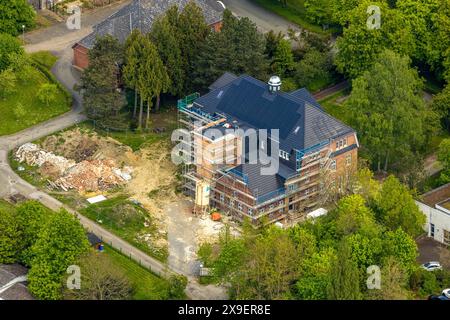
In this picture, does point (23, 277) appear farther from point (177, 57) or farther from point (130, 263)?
point (177, 57)

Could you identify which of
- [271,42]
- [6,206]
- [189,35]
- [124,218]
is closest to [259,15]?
[271,42]

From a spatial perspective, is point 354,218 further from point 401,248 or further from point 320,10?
point 320,10

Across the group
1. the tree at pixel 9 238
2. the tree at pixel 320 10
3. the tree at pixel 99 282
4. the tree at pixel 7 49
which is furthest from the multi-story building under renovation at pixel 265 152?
the tree at pixel 320 10

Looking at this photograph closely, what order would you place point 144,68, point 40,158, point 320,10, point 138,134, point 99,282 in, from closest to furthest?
point 99,282, point 40,158, point 144,68, point 138,134, point 320,10

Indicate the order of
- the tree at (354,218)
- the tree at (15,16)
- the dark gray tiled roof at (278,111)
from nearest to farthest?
the tree at (354,218)
the dark gray tiled roof at (278,111)
the tree at (15,16)

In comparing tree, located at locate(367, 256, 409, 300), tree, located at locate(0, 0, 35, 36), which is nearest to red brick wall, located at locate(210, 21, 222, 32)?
tree, located at locate(0, 0, 35, 36)

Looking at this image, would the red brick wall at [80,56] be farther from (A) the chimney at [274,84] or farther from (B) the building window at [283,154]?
(B) the building window at [283,154]
